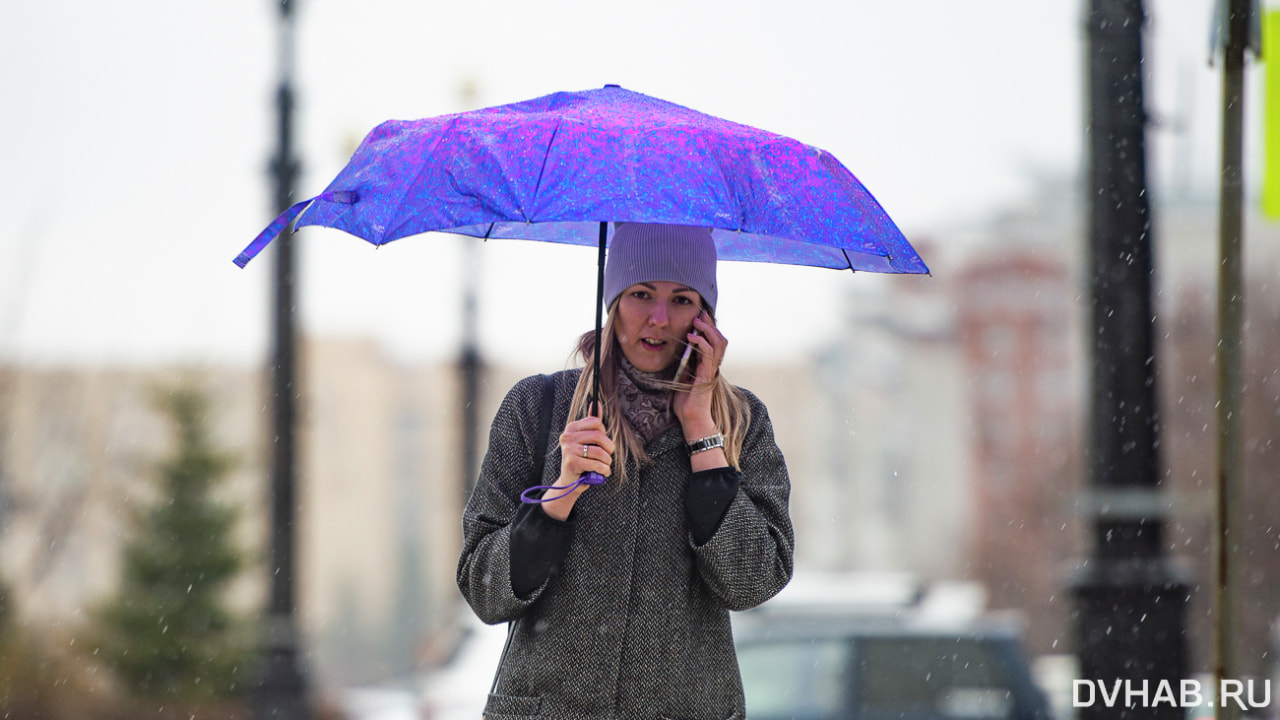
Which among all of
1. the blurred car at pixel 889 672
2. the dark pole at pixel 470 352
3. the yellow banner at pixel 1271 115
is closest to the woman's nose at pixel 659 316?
the yellow banner at pixel 1271 115

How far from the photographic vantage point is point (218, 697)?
56.6 feet

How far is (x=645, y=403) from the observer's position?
123 inches

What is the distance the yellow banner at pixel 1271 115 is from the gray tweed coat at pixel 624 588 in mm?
2123

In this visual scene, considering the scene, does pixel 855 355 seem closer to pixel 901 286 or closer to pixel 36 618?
pixel 901 286

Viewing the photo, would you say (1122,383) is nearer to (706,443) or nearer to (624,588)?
(706,443)

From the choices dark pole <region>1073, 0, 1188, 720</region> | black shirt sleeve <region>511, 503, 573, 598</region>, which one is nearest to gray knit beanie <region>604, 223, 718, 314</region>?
black shirt sleeve <region>511, 503, 573, 598</region>

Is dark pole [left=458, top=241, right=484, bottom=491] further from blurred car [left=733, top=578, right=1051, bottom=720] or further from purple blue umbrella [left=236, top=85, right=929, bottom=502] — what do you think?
purple blue umbrella [left=236, top=85, right=929, bottom=502]

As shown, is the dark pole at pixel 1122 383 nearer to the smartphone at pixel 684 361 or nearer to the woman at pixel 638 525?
the woman at pixel 638 525

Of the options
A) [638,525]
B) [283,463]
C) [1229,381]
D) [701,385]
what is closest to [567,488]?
[638,525]

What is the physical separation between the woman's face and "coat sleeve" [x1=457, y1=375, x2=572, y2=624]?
22cm

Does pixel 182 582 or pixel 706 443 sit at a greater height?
pixel 706 443

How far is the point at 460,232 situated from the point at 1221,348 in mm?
1844

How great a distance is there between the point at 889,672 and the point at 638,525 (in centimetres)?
463

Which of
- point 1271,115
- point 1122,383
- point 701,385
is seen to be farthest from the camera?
point 1122,383
